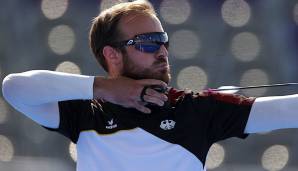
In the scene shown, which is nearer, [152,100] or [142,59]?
[152,100]

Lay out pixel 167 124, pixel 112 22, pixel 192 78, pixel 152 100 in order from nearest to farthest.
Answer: pixel 152 100 < pixel 167 124 < pixel 112 22 < pixel 192 78

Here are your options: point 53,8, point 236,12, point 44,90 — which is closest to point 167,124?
point 44,90

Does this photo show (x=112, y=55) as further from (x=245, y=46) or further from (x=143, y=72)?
(x=245, y=46)

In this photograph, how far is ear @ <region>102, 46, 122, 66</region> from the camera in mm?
1622

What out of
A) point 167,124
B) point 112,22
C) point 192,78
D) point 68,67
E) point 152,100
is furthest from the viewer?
point 68,67

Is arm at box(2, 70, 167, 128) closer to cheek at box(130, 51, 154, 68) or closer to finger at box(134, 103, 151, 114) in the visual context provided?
finger at box(134, 103, 151, 114)

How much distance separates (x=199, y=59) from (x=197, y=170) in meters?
0.95

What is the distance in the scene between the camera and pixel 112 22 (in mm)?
1621

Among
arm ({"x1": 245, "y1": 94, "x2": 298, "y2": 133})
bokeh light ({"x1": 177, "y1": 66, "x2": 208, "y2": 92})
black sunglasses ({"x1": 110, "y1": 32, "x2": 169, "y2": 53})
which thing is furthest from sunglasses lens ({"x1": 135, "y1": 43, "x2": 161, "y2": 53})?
bokeh light ({"x1": 177, "y1": 66, "x2": 208, "y2": 92})

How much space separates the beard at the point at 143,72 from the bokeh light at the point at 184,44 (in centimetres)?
78

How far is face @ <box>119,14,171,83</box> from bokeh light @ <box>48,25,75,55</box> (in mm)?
889

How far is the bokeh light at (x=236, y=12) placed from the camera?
230 cm

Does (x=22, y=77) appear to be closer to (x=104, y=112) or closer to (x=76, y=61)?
(x=104, y=112)

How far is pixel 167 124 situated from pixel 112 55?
0.91 ft
